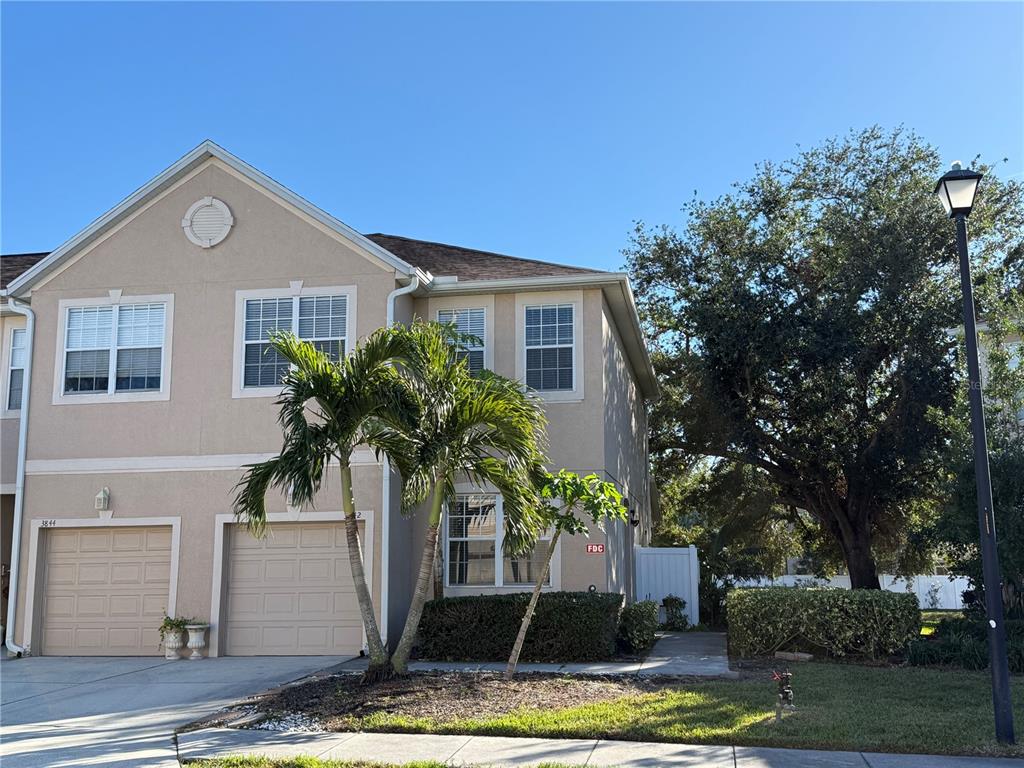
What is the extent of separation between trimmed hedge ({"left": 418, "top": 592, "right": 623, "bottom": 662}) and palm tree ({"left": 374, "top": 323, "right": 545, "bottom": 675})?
2500mm

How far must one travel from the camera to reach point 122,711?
1022 cm

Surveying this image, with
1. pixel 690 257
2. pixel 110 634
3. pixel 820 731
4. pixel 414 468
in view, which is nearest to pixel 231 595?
pixel 110 634

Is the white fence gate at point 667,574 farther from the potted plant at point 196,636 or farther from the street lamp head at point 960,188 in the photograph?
the street lamp head at point 960,188

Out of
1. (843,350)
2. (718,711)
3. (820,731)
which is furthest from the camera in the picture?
(843,350)

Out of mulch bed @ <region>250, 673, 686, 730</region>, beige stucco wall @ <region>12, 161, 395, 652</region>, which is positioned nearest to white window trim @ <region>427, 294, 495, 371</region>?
beige stucco wall @ <region>12, 161, 395, 652</region>

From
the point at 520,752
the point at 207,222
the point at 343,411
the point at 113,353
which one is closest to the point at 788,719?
the point at 520,752

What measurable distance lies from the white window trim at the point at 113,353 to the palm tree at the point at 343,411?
4.97 meters

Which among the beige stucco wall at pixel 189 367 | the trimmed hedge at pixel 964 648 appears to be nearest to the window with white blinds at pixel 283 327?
the beige stucco wall at pixel 189 367

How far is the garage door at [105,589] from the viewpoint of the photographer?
1507 cm

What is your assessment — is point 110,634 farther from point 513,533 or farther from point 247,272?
point 513,533

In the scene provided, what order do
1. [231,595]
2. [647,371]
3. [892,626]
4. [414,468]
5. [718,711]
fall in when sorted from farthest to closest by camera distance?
[647,371] → [231,595] → [892,626] → [414,468] → [718,711]

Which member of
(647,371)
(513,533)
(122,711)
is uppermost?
(647,371)

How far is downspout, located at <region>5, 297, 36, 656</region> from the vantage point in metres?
15.1

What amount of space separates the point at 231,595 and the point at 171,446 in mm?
2592
